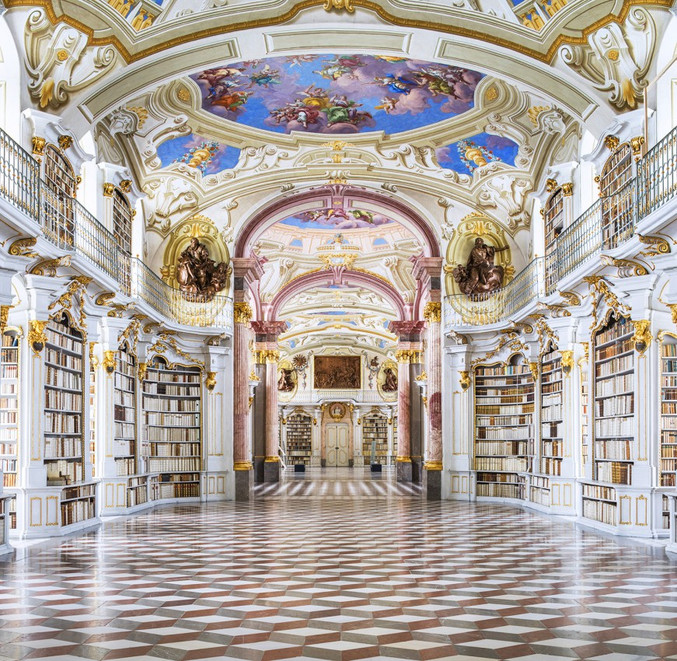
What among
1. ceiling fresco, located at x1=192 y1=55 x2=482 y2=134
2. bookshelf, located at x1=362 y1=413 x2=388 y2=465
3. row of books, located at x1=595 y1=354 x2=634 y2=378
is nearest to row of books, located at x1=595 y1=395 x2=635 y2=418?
row of books, located at x1=595 y1=354 x2=634 y2=378

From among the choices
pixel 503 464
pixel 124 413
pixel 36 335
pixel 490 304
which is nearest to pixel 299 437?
pixel 490 304

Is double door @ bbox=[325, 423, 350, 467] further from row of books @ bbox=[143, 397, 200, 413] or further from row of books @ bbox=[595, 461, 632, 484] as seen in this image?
row of books @ bbox=[595, 461, 632, 484]

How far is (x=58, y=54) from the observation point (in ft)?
39.7

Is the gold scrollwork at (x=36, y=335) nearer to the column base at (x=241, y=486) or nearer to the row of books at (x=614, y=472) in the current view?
the row of books at (x=614, y=472)

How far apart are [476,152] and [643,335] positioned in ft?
24.8

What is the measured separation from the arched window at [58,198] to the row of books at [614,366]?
27.2ft

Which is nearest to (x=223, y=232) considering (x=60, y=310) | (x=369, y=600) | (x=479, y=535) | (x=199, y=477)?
(x=199, y=477)

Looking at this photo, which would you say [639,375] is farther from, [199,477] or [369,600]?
[199,477]

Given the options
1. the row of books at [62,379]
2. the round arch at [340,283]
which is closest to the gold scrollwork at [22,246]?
the row of books at [62,379]

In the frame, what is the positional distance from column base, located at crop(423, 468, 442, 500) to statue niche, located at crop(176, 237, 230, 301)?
662cm

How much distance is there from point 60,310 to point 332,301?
2415 centimetres

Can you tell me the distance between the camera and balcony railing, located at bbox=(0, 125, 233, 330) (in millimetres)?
11172

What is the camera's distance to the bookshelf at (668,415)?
40.4 feet

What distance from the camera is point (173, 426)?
19859mm
